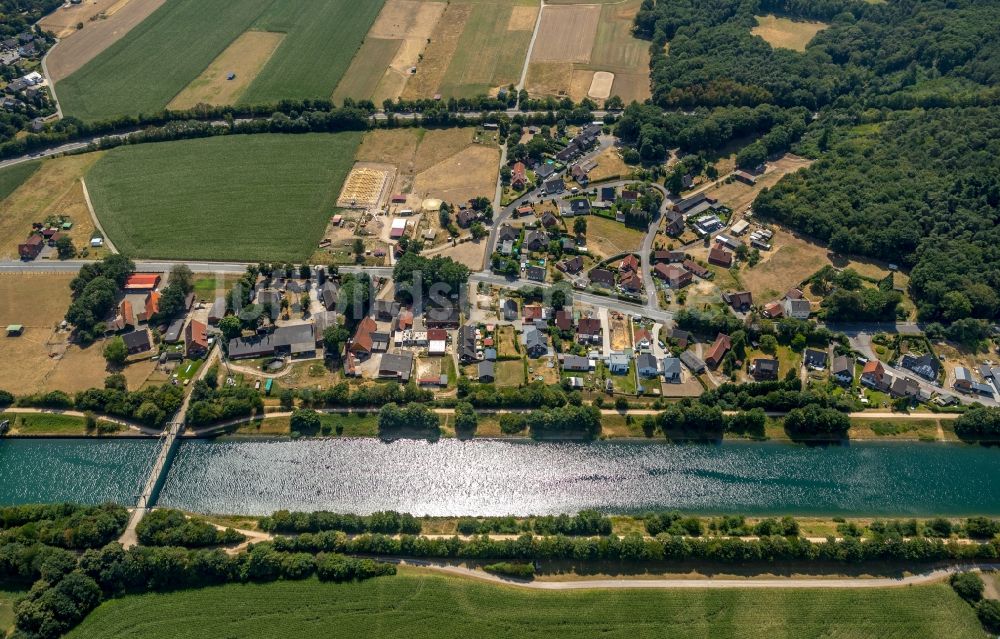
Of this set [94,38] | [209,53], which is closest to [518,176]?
[209,53]

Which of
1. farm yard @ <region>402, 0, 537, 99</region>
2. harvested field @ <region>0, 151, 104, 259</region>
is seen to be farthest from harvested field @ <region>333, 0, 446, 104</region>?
harvested field @ <region>0, 151, 104, 259</region>

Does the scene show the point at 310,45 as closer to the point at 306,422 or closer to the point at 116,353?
the point at 116,353

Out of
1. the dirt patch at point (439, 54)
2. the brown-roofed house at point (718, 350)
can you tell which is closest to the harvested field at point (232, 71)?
the dirt patch at point (439, 54)

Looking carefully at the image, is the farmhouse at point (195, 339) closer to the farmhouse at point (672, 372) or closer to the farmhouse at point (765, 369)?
the farmhouse at point (672, 372)

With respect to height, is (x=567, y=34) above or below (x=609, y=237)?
above

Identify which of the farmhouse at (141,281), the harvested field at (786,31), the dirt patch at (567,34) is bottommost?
the farmhouse at (141,281)

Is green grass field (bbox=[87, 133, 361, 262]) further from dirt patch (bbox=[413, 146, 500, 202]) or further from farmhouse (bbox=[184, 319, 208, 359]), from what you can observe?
dirt patch (bbox=[413, 146, 500, 202])
